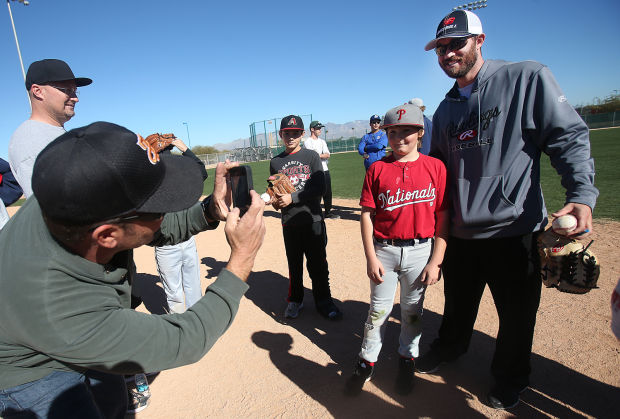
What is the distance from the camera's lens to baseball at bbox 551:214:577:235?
1.85m

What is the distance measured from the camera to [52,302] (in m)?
1.18

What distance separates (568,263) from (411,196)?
1.02 metres

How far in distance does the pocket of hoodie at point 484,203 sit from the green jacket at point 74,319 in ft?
5.56

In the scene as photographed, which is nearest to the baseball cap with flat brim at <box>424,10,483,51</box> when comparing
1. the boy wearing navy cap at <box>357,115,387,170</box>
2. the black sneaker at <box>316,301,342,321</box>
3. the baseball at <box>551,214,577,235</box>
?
the baseball at <box>551,214,577,235</box>

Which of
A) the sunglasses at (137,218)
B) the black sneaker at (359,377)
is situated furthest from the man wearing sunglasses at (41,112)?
the black sneaker at (359,377)

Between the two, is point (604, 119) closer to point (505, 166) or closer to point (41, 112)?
point (505, 166)

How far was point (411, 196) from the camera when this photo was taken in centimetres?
245

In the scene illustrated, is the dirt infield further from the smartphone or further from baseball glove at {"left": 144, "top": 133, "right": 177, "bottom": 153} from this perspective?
baseball glove at {"left": 144, "top": 133, "right": 177, "bottom": 153}

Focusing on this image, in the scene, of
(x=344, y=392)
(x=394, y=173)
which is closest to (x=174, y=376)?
(x=344, y=392)

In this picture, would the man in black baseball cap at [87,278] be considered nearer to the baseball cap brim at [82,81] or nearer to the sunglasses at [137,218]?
the sunglasses at [137,218]

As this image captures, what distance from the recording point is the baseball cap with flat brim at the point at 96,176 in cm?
111

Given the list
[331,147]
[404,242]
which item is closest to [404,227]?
[404,242]

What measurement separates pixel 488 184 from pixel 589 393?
1797 millimetres

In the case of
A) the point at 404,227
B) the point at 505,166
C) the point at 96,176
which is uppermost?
the point at 96,176
